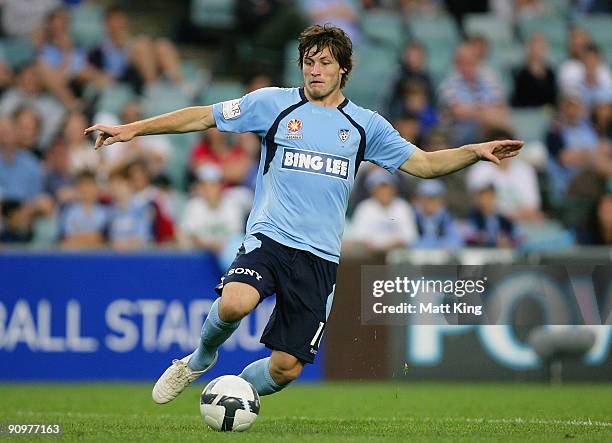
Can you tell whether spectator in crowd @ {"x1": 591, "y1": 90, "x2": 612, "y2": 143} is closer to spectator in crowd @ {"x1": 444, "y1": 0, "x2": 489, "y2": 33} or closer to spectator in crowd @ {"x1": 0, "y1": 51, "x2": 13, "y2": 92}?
spectator in crowd @ {"x1": 444, "y1": 0, "x2": 489, "y2": 33}

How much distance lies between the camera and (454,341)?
42.0 feet

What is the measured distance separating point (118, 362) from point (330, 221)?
5.50m

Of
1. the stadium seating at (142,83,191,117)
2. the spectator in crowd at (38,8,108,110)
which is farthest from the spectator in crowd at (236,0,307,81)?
the spectator in crowd at (38,8,108,110)

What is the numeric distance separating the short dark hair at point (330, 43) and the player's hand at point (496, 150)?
3.17 feet

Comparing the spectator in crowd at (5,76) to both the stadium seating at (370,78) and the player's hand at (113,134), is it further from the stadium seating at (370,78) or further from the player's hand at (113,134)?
the player's hand at (113,134)

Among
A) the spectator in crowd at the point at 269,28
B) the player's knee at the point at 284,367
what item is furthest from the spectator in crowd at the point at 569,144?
the player's knee at the point at 284,367

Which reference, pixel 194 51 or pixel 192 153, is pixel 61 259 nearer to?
pixel 192 153

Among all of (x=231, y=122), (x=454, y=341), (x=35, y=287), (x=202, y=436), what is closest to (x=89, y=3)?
(x=35, y=287)

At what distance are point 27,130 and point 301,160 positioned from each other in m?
8.26

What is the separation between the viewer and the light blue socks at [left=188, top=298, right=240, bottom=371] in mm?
7906

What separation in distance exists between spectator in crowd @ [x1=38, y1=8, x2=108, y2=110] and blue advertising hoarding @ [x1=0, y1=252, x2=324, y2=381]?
373 cm

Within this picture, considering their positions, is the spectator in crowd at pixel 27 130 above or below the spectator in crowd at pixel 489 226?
above

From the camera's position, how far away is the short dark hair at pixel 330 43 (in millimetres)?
7984

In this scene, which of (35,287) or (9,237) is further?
(9,237)
